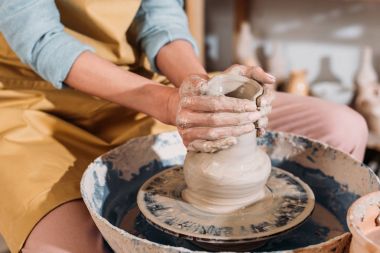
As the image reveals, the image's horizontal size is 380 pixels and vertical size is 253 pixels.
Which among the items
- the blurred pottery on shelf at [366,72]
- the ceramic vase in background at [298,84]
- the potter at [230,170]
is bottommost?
the ceramic vase in background at [298,84]

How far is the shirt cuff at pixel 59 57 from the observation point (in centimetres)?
117

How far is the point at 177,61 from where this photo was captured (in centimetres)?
137

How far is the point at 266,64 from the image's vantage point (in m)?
2.82

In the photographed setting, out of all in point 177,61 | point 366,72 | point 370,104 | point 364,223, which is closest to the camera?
point 364,223

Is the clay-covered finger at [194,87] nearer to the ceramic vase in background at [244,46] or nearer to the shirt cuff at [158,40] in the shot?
the shirt cuff at [158,40]

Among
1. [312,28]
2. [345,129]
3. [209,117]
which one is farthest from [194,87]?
[312,28]

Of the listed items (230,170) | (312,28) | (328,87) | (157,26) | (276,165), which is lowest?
(328,87)

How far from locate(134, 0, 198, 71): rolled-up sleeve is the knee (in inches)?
17.6

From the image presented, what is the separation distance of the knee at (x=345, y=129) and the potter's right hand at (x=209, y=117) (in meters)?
0.39

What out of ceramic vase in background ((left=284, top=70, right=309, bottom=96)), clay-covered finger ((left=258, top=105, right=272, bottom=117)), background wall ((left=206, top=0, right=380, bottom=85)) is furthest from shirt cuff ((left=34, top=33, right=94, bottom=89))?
background wall ((left=206, top=0, right=380, bottom=85))

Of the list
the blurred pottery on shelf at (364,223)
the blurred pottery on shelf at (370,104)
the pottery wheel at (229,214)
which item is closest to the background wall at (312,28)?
the blurred pottery on shelf at (370,104)

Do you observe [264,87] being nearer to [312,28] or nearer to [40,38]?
[40,38]

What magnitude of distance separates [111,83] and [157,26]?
1.07 feet

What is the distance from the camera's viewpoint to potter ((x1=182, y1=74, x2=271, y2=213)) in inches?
37.6
